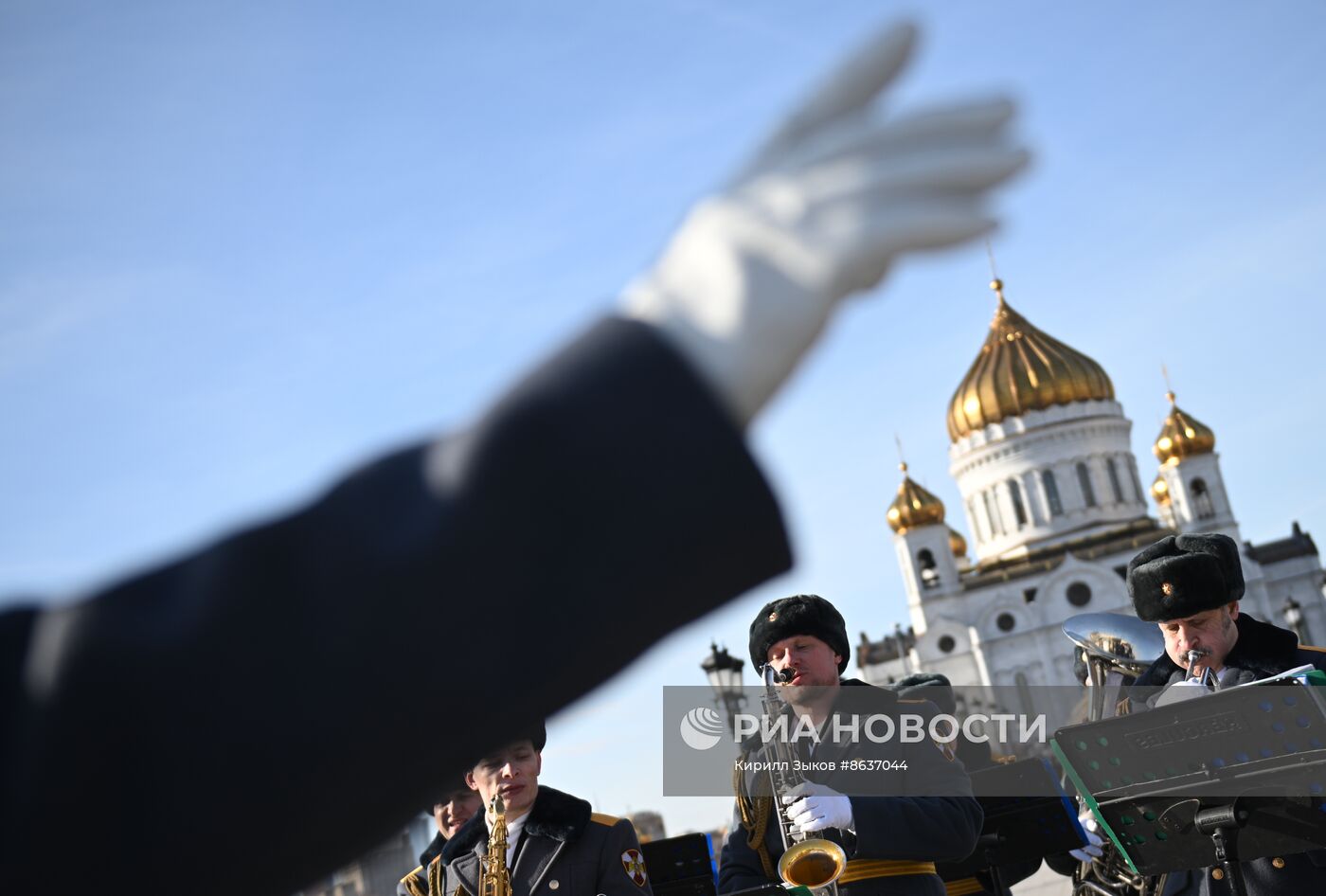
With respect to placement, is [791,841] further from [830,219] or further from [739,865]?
[830,219]

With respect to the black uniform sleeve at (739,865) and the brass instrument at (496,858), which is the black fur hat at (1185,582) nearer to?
the black uniform sleeve at (739,865)

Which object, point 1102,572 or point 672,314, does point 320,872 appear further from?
point 1102,572

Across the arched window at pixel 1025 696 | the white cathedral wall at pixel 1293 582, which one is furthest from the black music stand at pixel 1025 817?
the white cathedral wall at pixel 1293 582

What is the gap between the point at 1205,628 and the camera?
4.99m

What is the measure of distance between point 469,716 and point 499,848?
174 inches

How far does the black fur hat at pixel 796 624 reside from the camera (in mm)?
5312

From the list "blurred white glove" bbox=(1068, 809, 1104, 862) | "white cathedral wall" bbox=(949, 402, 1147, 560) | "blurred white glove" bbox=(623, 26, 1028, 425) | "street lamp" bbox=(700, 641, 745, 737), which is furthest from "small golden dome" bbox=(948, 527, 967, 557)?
"blurred white glove" bbox=(623, 26, 1028, 425)

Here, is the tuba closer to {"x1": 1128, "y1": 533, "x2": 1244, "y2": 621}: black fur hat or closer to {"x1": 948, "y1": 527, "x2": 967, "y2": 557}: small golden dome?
{"x1": 1128, "y1": 533, "x2": 1244, "y2": 621}: black fur hat

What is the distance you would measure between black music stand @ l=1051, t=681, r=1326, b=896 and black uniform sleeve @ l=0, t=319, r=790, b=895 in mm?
3340

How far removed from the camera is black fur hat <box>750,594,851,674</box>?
17.4 feet

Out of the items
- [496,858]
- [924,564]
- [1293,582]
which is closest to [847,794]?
[496,858]

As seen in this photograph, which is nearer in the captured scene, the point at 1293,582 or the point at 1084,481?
the point at 1084,481

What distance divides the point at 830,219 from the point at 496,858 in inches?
179

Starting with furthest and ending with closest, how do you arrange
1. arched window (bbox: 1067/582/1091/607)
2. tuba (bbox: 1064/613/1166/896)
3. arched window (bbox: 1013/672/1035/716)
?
1. arched window (bbox: 1067/582/1091/607)
2. arched window (bbox: 1013/672/1035/716)
3. tuba (bbox: 1064/613/1166/896)
